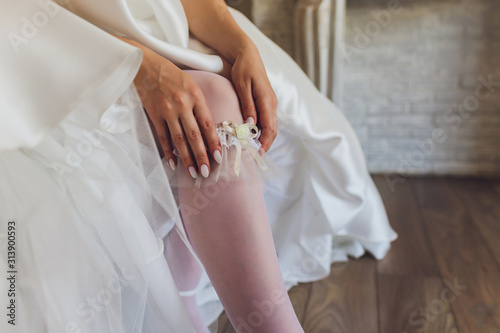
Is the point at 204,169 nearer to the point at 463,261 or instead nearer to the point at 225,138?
the point at 225,138

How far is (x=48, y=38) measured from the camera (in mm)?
448

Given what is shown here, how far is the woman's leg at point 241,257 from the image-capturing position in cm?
53

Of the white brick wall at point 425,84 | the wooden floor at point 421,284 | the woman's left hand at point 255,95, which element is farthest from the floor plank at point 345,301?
the white brick wall at point 425,84

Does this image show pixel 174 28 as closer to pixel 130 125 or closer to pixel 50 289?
pixel 130 125

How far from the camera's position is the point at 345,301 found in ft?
2.94

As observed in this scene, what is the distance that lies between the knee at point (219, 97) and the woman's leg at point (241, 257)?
3.7 inches

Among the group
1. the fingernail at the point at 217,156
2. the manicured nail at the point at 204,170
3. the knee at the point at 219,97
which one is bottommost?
the manicured nail at the point at 204,170

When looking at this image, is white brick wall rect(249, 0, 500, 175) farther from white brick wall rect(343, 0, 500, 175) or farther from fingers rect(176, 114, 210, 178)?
fingers rect(176, 114, 210, 178)

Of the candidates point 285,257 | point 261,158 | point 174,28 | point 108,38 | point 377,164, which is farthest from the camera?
point 377,164

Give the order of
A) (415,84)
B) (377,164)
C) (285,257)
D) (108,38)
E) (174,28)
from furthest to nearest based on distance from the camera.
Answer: (377,164) < (415,84) < (285,257) < (174,28) < (108,38)

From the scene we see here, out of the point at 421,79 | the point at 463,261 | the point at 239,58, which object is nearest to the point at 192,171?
the point at 239,58

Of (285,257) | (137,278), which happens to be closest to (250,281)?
(137,278)

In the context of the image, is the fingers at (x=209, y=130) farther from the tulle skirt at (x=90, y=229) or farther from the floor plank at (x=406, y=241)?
the floor plank at (x=406, y=241)

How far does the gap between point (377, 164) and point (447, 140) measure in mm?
288
